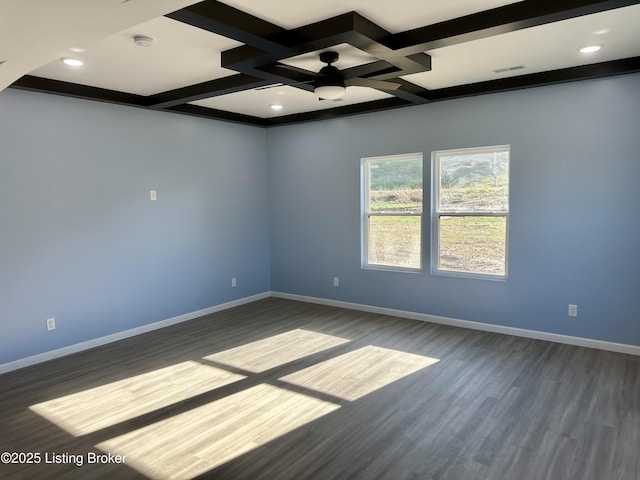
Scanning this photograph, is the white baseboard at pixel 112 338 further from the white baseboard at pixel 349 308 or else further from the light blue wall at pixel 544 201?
the light blue wall at pixel 544 201

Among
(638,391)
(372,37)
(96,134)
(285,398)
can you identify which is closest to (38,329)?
(96,134)

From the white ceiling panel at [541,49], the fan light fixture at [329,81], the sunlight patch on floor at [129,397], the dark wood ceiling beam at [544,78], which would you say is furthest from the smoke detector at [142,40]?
the dark wood ceiling beam at [544,78]

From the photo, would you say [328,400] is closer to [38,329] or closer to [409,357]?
[409,357]

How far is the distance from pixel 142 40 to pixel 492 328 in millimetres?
4247

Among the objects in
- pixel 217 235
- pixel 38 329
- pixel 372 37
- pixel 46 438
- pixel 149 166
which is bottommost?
pixel 46 438

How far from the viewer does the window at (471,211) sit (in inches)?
179

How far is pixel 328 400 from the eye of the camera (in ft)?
10.3

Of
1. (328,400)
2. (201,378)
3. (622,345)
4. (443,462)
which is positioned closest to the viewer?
(443,462)

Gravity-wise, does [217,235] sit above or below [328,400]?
above

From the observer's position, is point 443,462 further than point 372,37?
No

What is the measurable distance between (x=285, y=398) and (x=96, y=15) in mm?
2655

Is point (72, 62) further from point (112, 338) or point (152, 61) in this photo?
point (112, 338)

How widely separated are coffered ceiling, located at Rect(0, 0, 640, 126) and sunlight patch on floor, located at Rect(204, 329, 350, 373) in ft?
8.25

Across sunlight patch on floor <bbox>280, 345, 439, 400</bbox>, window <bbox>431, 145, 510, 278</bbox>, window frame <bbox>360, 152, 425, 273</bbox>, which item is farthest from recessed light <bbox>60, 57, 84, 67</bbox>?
window <bbox>431, 145, 510, 278</bbox>
